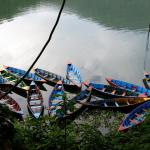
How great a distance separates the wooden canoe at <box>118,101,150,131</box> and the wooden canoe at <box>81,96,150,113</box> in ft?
2.46

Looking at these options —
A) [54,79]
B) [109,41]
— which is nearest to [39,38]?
[109,41]

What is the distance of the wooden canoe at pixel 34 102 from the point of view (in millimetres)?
14741

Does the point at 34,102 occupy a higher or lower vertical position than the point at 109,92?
lower

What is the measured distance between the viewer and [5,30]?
3084 centimetres

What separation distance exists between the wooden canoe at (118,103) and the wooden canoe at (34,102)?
2361mm

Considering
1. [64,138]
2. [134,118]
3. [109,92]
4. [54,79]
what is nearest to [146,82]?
Result: [109,92]

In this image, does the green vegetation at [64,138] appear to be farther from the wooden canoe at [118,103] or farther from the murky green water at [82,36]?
the murky green water at [82,36]

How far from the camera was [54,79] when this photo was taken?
62.3 ft

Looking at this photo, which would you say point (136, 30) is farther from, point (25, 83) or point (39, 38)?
point (25, 83)

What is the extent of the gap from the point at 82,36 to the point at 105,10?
14.5m

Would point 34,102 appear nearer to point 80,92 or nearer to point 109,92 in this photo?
point 80,92

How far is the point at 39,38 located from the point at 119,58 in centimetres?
935

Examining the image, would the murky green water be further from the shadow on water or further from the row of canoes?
the row of canoes

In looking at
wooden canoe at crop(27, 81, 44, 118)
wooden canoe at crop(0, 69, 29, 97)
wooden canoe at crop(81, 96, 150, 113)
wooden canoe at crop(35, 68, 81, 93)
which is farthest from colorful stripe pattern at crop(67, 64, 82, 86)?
wooden canoe at crop(81, 96, 150, 113)
